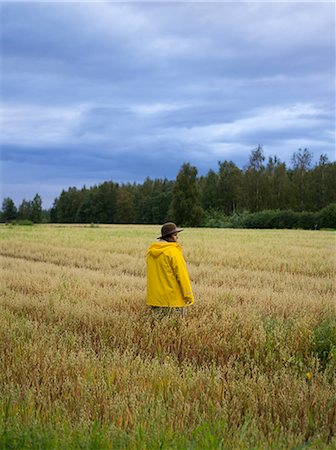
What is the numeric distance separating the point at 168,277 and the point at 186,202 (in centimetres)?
5464

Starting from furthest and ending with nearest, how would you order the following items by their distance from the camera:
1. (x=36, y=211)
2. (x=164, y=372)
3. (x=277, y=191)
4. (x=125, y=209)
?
(x=36, y=211)
(x=125, y=209)
(x=277, y=191)
(x=164, y=372)

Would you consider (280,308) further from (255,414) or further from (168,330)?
(255,414)

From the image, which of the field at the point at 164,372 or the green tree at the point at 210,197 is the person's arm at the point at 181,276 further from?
the green tree at the point at 210,197

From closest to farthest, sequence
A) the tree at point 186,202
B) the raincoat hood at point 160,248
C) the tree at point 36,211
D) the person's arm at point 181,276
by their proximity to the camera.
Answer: the person's arm at point 181,276
the raincoat hood at point 160,248
the tree at point 186,202
the tree at point 36,211

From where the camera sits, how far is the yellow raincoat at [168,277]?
23.0ft

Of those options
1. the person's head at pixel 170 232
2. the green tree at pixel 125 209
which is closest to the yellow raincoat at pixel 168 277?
the person's head at pixel 170 232

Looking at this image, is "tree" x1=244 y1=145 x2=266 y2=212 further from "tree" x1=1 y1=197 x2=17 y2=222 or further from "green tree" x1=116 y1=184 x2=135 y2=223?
"tree" x1=1 y1=197 x2=17 y2=222

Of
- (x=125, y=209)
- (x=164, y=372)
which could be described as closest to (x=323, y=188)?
(x=125, y=209)

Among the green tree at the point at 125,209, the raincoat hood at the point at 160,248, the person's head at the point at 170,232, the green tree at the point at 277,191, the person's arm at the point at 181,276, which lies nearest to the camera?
the person's arm at the point at 181,276

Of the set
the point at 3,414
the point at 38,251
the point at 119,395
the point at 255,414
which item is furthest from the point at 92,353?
the point at 38,251

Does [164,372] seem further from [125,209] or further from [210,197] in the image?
[125,209]

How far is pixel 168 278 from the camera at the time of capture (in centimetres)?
709

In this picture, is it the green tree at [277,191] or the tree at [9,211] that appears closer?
the green tree at [277,191]

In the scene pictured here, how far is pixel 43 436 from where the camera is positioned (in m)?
3.36
